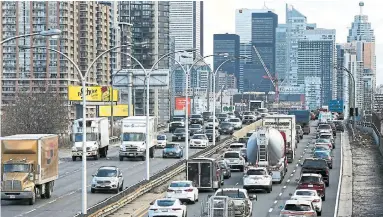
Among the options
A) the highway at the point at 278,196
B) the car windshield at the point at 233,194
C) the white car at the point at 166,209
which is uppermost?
the car windshield at the point at 233,194

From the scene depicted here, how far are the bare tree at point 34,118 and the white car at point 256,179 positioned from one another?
2697 inches

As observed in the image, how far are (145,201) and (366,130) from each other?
93.2 meters

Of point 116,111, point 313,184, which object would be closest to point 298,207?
point 313,184

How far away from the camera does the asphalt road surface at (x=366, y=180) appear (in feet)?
152

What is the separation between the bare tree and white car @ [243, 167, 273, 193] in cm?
6850

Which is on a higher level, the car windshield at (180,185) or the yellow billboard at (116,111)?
the yellow billboard at (116,111)

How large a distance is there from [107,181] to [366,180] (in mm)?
19697

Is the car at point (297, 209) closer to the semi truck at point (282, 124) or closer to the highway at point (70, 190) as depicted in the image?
the highway at point (70, 190)

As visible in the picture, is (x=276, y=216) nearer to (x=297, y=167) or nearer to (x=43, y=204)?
(x=43, y=204)

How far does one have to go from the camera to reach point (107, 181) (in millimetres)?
52188

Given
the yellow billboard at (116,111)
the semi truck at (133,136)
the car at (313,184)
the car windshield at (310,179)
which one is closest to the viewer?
the car at (313,184)

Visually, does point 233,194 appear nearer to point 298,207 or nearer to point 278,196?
point 298,207

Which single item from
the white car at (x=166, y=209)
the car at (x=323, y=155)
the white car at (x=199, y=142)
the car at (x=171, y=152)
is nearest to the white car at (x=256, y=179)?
the white car at (x=166, y=209)

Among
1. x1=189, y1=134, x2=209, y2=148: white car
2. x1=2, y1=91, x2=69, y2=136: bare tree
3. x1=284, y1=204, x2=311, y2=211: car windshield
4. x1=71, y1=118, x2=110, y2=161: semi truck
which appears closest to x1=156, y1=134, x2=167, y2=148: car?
x1=189, y1=134, x2=209, y2=148: white car
